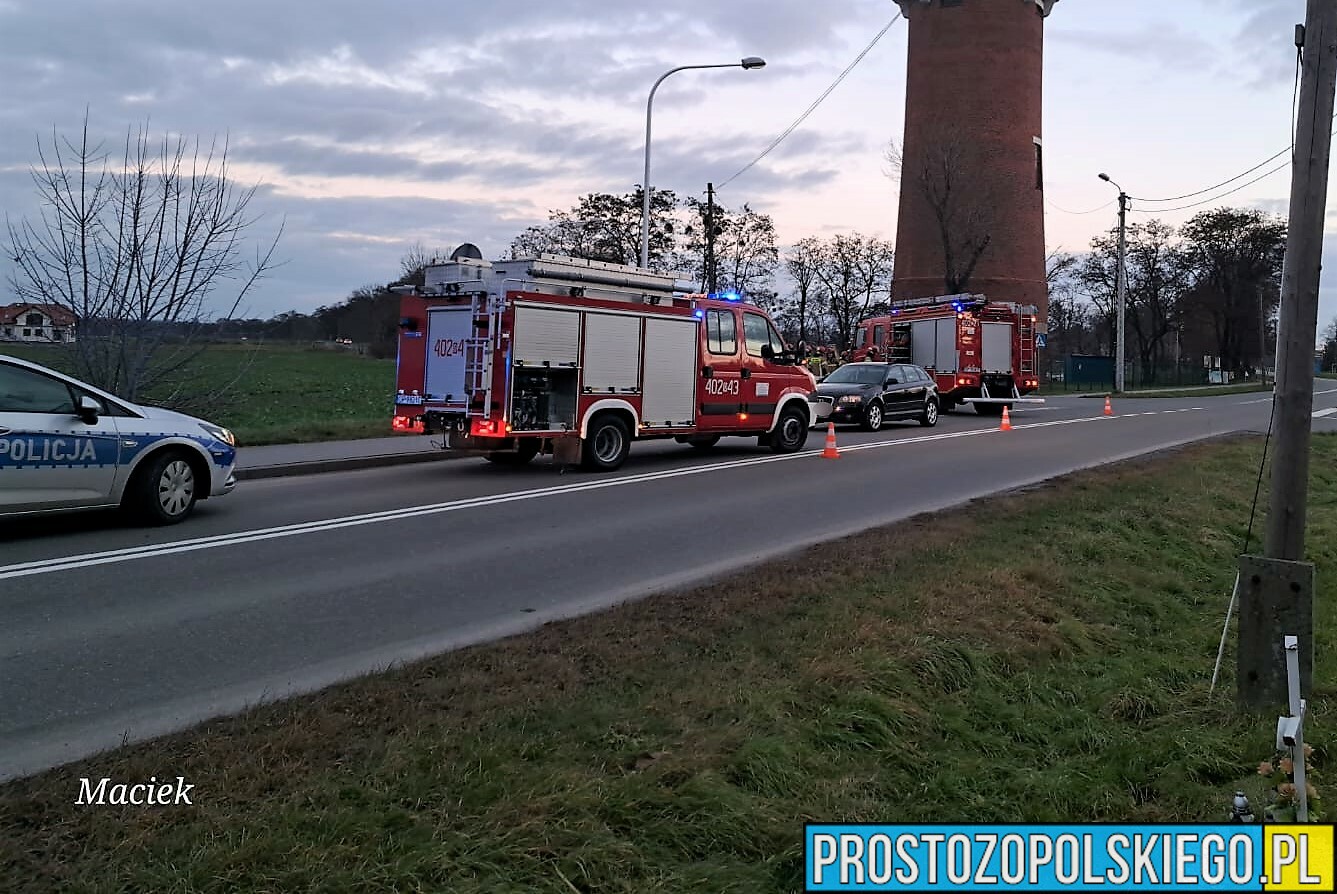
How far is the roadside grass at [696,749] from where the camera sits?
3396mm

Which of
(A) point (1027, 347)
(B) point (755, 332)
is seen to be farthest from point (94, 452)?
(A) point (1027, 347)

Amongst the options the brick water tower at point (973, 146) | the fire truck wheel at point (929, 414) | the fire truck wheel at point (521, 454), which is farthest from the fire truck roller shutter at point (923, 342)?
→ the brick water tower at point (973, 146)

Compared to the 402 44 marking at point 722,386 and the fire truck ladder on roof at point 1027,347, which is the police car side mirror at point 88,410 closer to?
the 402 44 marking at point 722,386

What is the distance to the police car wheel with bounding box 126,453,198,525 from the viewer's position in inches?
384

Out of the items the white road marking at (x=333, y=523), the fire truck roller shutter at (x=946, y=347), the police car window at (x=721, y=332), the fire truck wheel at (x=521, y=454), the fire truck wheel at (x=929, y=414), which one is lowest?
the white road marking at (x=333, y=523)

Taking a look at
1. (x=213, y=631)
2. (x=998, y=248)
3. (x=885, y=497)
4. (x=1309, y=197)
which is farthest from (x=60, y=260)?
(x=998, y=248)

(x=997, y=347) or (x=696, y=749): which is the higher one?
(x=997, y=347)

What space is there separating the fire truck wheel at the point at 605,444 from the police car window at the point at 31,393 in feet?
22.8

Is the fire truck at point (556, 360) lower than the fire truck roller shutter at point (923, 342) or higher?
lower

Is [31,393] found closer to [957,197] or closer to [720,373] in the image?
[720,373]

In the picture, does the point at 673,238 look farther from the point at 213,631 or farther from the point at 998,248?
the point at 213,631

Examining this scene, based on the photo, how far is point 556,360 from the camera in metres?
14.3

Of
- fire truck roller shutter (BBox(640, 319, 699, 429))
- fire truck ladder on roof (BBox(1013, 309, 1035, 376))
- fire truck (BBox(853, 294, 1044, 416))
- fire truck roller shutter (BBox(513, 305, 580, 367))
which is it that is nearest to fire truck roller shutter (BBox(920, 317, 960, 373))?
fire truck (BBox(853, 294, 1044, 416))

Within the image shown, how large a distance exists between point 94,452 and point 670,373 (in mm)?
8413
